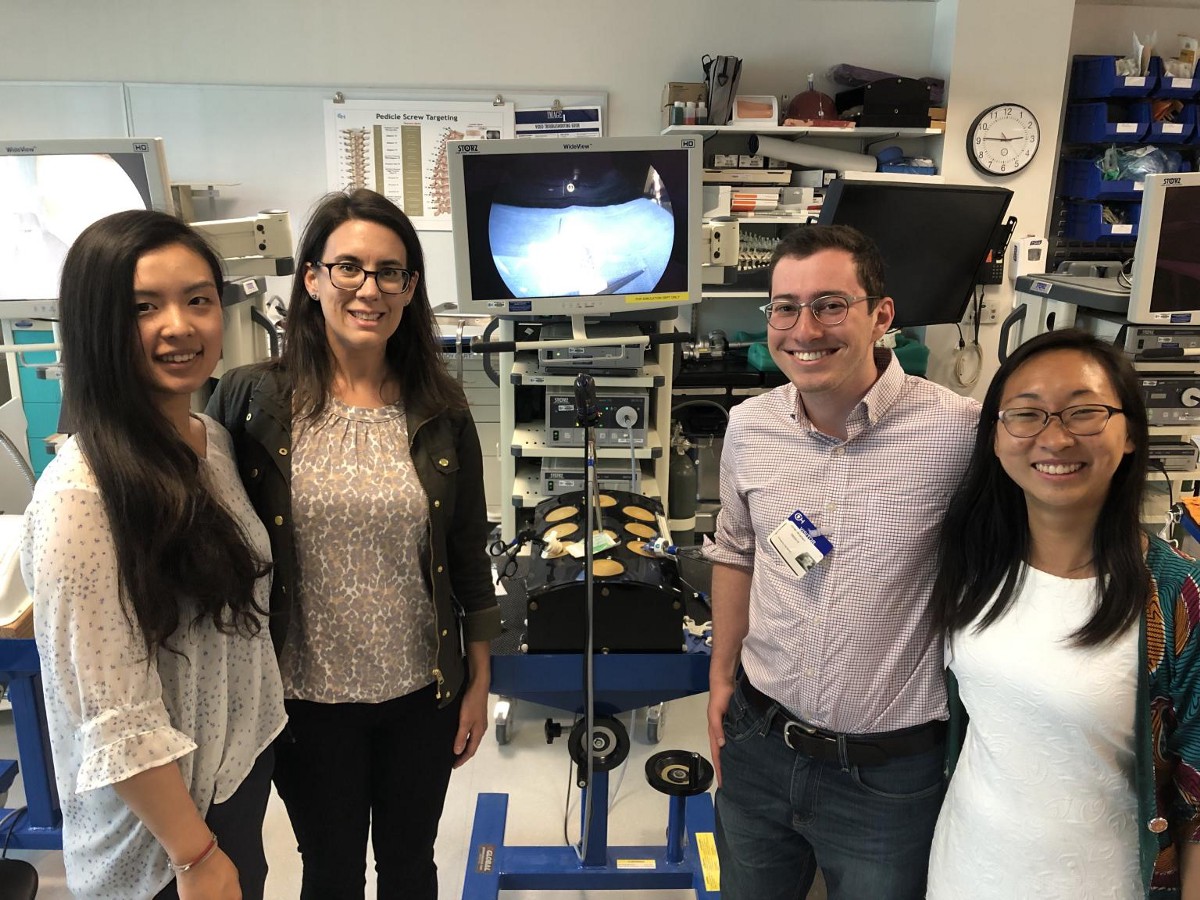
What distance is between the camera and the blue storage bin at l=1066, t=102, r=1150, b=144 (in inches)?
161

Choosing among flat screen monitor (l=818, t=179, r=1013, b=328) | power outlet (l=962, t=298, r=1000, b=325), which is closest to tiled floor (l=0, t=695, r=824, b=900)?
flat screen monitor (l=818, t=179, r=1013, b=328)

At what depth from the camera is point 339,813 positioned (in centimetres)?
132

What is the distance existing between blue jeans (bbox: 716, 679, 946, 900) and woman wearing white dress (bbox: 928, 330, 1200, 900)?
4.0 inches

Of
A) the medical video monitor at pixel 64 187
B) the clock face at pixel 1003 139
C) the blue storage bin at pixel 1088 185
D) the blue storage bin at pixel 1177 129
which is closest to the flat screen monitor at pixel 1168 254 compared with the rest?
the clock face at pixel 1003 139

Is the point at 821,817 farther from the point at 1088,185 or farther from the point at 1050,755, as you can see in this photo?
the point at 1088,185

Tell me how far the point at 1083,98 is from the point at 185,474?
4799 millimetres

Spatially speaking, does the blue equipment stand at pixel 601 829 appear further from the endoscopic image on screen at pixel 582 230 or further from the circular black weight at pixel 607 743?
the endoscopic image on screen at pixel 582 230

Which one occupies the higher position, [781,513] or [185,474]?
[185,474]

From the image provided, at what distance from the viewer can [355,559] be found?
48.2 inches

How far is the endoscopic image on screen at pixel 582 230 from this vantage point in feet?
6.82

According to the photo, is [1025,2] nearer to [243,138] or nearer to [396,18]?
[396,18]

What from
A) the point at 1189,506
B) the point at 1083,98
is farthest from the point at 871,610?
the point at 1083,98

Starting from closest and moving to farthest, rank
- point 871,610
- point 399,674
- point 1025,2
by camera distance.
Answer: point 871,610 < point 399,674 < point 1025,2

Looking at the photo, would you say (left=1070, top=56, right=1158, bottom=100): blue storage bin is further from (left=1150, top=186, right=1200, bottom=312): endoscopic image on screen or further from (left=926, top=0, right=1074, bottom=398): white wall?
(left=1150, top=186, right=1200, bottom=312): endoscopic image on screen
